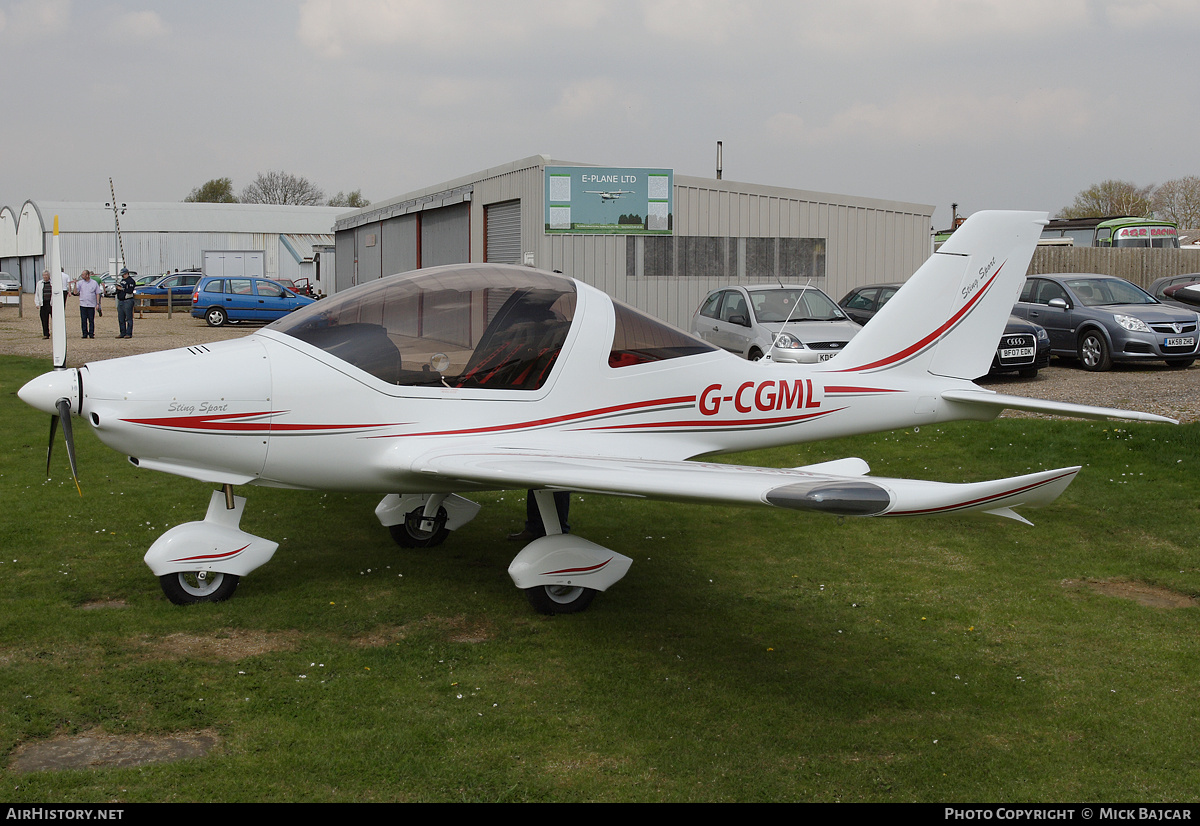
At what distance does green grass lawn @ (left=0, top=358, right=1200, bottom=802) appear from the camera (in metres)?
3.79

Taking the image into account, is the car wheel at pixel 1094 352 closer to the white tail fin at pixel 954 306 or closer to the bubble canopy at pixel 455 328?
the white tail fin at pixel 954 306

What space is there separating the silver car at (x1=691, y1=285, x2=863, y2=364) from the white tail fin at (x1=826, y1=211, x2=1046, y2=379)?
6848 millimetres

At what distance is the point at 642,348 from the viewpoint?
609 cm

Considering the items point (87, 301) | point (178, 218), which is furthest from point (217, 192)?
point (87, 301)

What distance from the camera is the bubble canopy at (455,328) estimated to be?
219 inches

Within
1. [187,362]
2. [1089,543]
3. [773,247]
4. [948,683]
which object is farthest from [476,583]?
[773,247]

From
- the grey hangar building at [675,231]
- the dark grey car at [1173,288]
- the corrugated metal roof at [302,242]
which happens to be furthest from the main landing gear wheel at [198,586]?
the corrugated metal roof at [302,242]

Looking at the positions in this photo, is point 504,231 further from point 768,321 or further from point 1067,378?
point 1067,378

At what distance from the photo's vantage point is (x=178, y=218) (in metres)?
64.9

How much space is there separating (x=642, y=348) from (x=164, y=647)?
3.19m

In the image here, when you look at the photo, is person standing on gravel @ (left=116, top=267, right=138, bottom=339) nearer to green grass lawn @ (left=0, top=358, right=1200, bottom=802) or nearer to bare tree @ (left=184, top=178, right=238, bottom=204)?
green grass lawn @ (left=0, top=358, right=1200, bottom=802)

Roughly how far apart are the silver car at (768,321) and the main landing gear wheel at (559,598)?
899 cm

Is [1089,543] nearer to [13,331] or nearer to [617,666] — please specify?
[617,666]

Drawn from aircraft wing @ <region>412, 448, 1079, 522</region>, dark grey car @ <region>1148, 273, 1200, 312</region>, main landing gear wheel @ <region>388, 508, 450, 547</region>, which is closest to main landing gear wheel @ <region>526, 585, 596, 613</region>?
aircraft wing @ <region>412, 448, 1079, 522</region>
